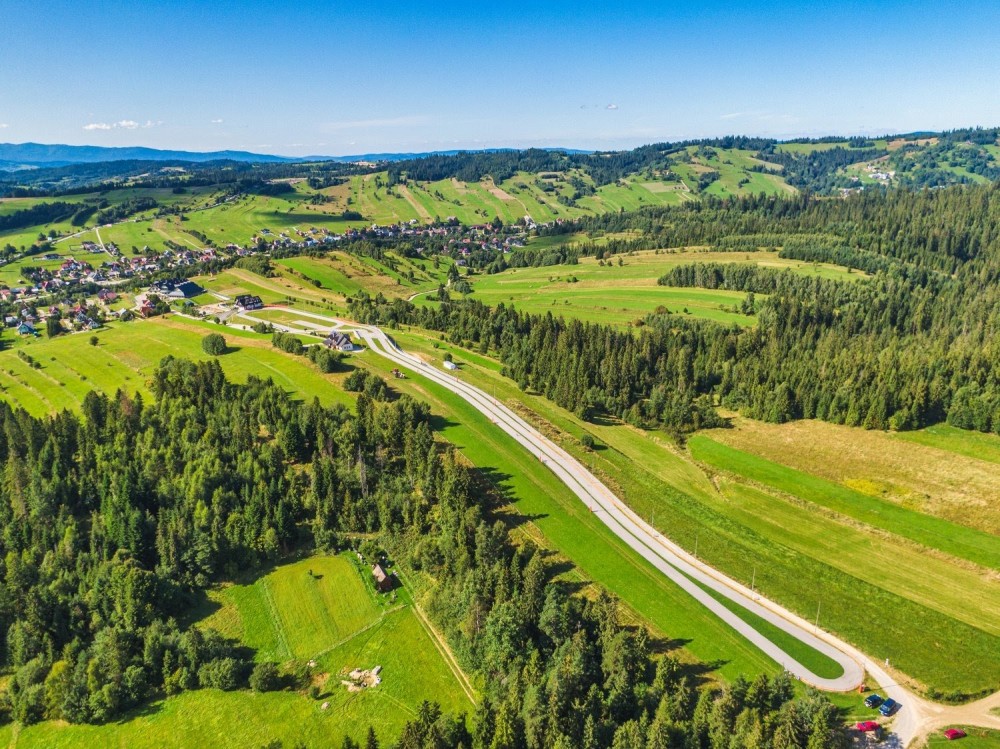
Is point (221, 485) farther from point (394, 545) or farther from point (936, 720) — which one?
point (936, 720)

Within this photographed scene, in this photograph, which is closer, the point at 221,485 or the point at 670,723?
the point at 670,723

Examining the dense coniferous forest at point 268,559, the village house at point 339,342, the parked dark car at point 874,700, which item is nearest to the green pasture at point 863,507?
the parked dark car at point 874,700

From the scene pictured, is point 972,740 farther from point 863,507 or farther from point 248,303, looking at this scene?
point 248,303

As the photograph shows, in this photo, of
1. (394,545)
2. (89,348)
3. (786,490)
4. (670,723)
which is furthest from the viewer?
(89,348)

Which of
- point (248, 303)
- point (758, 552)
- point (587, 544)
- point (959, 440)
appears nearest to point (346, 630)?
point (587, 544)

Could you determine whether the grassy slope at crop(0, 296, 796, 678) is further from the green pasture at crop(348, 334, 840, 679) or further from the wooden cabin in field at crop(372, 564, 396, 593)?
the wooden cabin in field at crop(372, 564, 396, 593)

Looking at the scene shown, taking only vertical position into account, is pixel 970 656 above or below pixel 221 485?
below

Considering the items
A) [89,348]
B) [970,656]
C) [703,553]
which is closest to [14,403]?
[89,348]
